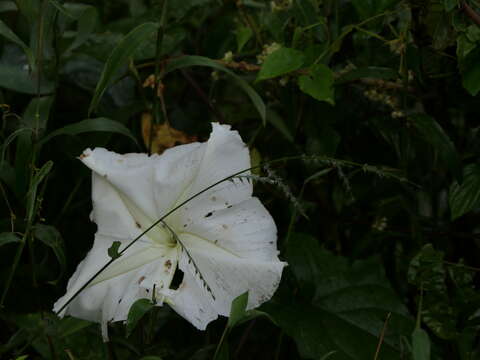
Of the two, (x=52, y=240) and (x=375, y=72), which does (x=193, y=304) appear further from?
(x=375, y=72)

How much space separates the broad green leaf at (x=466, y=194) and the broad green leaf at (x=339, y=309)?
232 millimetres

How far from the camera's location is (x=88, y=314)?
107 centimetres

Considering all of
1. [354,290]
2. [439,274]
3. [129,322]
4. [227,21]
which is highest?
[227,21]

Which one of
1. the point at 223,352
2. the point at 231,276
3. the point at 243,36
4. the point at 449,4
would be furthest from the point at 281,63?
the point at 223,352

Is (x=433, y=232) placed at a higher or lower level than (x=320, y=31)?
lower

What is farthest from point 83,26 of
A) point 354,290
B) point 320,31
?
point 354,290

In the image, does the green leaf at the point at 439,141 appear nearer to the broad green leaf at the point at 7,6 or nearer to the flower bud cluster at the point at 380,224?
the flower bud cluster at the point at 380,224

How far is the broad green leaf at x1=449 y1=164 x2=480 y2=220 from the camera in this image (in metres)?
1.24

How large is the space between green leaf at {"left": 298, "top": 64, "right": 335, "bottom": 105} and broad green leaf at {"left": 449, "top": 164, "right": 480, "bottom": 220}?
0.89 ft

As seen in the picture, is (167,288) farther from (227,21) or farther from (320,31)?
(227,21)

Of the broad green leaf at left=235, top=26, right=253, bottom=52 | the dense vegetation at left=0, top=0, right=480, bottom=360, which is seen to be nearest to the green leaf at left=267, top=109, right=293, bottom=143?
the dense vegetation at left=0, top=0, right=480, bottom=360

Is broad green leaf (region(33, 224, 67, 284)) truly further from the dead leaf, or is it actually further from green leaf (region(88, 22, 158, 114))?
the dead leaf

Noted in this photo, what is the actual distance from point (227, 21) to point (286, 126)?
1.16 ft

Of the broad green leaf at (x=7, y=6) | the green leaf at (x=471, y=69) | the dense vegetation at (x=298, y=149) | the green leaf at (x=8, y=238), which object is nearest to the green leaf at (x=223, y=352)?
the dense vegetation at (x=298, y=149)
